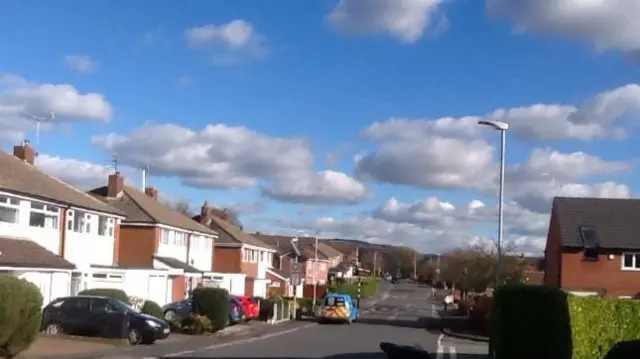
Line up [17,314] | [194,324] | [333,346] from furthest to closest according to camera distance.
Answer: [194,324] < [333,346] < [17,314]

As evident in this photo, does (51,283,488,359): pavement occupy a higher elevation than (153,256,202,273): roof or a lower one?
lower

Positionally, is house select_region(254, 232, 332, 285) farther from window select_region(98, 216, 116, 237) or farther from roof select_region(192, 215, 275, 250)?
window select_region(98, 216, 116, 237)

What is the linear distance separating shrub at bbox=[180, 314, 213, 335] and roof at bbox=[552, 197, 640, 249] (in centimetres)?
2052

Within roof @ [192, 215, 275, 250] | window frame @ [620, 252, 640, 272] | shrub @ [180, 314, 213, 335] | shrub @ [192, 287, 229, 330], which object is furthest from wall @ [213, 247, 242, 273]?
shrub @ [180, 314, 213, 335]

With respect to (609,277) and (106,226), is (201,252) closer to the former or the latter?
(106,226)

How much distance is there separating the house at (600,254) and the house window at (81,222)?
23.5 metres

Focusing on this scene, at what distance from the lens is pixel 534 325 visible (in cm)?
1981

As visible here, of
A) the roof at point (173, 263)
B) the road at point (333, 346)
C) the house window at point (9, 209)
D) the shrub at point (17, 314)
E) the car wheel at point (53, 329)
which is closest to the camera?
the shrub at point (17, 314)

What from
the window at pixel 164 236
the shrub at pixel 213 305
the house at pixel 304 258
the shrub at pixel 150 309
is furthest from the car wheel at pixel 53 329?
the house at pixel 304 258

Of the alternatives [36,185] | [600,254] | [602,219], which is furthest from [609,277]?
[36,185]

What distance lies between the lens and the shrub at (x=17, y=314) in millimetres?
20250

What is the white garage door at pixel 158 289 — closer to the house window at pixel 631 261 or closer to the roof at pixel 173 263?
the roof at pixel 173 263

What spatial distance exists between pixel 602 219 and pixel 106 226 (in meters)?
25.9

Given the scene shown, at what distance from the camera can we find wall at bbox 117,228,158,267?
5112 cm
